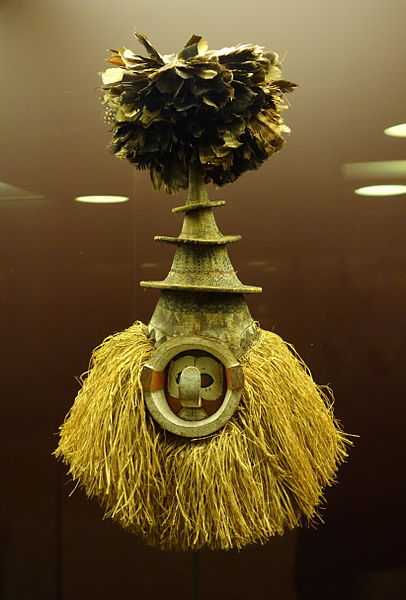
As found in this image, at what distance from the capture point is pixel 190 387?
94cm

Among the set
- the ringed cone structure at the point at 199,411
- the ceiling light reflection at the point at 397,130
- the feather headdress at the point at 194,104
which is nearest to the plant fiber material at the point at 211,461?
the ringed cone structure at the point at 199,411

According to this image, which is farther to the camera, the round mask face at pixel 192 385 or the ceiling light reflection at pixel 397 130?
the ceiling light reflection at pixel 397 130

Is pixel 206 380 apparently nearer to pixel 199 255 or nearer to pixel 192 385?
pixel 192 385

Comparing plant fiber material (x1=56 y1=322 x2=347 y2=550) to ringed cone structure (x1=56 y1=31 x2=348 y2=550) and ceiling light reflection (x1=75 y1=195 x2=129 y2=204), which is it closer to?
ringed cone structure (x1=56 y1=31 x2=348 y2=550)

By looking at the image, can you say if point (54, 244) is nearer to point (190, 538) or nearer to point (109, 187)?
point (109, 187)

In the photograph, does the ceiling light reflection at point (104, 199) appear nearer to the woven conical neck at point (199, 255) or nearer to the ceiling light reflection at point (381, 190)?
the woven conical neck at point (199, 255)

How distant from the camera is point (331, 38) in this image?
51.6 inches

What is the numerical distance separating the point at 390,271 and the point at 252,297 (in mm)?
298

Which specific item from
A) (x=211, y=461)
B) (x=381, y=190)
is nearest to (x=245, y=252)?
(x=381, y=190)

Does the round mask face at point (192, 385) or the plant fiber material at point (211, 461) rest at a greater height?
the round mask face at point (192, 385)

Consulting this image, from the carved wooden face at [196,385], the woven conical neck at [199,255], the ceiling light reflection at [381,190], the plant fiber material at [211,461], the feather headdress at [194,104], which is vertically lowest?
the plant fiber material at [211,461]

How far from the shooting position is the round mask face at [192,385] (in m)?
0.94

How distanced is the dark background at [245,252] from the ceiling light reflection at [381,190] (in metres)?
0.01

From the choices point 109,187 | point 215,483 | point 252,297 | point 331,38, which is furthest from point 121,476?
point 331,38
